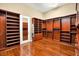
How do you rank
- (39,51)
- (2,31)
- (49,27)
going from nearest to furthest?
(39,51) → (2,31) → (49,27)

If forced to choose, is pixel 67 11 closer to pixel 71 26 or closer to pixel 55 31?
pixel 71 26

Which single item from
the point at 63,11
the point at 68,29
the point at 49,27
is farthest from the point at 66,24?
the point at 49,27

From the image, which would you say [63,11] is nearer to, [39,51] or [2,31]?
[39,51]

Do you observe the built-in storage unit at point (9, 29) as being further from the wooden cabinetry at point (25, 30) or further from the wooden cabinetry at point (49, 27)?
the wooden cabinetry at point (49, 27)

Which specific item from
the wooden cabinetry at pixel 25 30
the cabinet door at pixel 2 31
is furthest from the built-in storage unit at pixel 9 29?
the wooden cabinetry at pixel 25 30

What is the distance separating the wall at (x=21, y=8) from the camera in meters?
4.94

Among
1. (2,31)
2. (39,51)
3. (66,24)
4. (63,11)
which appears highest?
(63,11)

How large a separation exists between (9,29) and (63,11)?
4.41m

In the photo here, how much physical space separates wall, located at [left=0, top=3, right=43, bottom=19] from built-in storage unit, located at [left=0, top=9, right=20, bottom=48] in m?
0.28

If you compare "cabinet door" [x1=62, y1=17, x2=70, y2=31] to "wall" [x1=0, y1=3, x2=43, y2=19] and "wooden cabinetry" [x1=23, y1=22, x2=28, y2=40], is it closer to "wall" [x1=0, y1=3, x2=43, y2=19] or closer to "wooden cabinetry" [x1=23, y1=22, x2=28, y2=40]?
"wall" [x1=0, y1=3, x2=43, y2=19]

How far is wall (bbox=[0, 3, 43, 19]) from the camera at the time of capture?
194 inches

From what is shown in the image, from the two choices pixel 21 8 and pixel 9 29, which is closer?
pixel 9 29

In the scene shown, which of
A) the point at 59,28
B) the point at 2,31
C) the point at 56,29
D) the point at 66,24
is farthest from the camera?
the point at 56,29

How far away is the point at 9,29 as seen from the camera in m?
5.28
